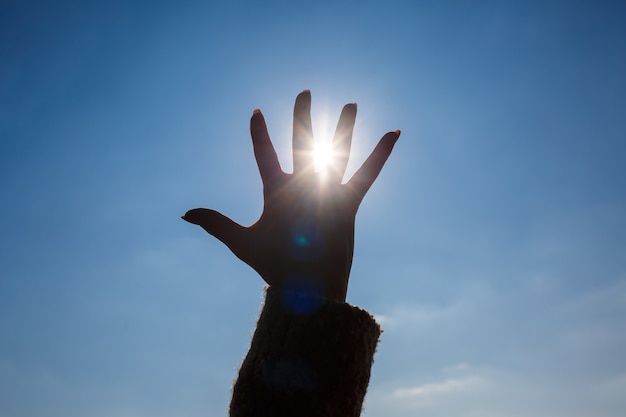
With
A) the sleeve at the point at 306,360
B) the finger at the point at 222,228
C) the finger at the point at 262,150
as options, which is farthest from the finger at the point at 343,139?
the sleeve at the point at 306,360

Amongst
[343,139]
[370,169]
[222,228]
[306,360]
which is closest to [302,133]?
[343,139]

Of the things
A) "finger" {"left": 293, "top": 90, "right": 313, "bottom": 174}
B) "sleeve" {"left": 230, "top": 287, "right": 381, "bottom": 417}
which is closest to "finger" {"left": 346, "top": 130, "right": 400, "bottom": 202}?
"finger" {"left": 293, "top": 90, "right": 313, "bottom": 174}

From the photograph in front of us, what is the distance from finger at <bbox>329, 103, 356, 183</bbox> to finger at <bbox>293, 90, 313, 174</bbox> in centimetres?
20

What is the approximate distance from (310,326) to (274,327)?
19cm

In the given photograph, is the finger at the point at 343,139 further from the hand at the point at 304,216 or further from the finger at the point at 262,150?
the finger at the point at 262,150

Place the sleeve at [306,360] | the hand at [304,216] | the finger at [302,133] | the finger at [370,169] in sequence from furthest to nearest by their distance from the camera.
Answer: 1. the finger at [370,169]
2. the finger at [302,133]
3. the hand at [304,216]
4. the sleeve at [306,360]

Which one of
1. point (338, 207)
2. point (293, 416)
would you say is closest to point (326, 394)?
point (293, 416)

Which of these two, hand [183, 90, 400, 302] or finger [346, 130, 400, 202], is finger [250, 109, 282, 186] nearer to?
hand [183, 90, 400, 302]

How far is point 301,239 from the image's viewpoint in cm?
271

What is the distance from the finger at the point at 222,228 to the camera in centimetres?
265

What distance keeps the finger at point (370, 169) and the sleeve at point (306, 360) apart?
1071 mm

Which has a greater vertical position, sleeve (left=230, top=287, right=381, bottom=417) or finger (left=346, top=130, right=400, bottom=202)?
finger (left=346, top=130, right=400, bottom=202)

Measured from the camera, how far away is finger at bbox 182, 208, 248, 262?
2.65 metres

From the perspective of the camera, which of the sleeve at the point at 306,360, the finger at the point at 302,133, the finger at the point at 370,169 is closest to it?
the sleeve at the point at 306,360
